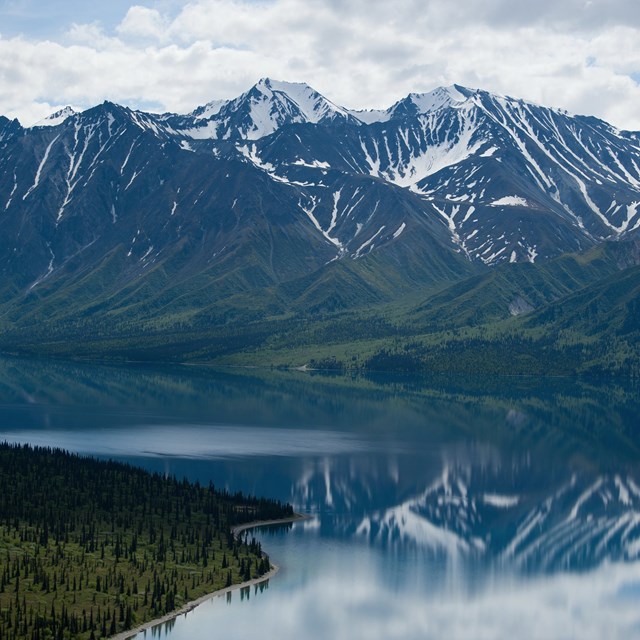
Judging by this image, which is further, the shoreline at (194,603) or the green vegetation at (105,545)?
the green vegetation at (105,545)

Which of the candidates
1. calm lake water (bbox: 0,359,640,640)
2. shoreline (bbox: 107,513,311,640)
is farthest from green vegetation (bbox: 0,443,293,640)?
calm lake water (bbox: 0,359,640,640)

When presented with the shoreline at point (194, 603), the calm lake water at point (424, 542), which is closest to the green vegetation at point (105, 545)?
the shoreline at point (194, 603)

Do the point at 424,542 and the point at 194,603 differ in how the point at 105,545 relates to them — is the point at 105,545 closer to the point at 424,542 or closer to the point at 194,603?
the point at 194,603

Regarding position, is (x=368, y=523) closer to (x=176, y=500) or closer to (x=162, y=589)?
(x=176, y=500)

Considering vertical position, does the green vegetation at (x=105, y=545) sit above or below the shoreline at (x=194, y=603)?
above

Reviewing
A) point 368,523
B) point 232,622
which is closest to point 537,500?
point 368,523

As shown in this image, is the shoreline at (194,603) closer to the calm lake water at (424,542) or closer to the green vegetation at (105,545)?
the green vegetation at (105,545)

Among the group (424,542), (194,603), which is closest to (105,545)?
(194,603)

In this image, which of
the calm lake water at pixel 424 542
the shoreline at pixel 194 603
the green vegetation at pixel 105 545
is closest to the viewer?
the shoreline at pixel 194 603

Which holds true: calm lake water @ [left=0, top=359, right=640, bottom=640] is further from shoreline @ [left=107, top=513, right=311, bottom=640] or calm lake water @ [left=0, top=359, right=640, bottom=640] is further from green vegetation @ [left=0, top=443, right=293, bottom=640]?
green vegetation @ [left=0, top=443, right=293, bottom=640]
